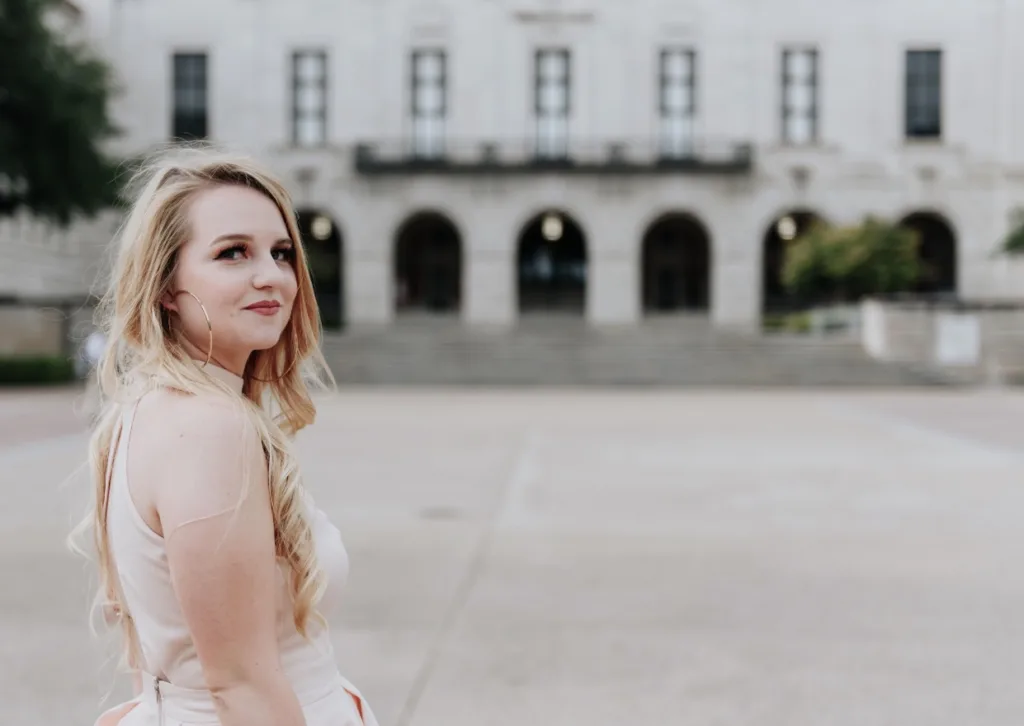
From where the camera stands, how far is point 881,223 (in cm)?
3931

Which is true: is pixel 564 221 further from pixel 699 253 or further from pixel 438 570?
pixel 438 570

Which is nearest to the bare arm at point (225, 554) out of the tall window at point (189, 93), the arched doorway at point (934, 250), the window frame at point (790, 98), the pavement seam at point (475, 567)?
the pavement seam at point (475, 567)

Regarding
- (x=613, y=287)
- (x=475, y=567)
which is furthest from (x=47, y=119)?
(x=475, y=567)

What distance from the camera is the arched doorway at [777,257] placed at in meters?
46.5

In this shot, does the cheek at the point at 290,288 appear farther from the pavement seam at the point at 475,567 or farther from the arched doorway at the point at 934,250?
the arched doorway at the point at 934,250

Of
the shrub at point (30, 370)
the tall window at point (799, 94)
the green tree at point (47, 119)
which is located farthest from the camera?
the tall window at point (799, 94)

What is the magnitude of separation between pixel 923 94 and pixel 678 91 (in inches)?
409

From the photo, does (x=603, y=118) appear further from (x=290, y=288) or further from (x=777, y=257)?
(x=290, y=288)

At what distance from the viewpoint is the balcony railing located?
44688 millimetres

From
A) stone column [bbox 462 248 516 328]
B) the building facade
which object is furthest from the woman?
the building facade

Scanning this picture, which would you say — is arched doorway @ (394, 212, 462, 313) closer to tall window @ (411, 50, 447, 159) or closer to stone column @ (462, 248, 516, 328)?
stone column @ (462, 248, 516, 328)

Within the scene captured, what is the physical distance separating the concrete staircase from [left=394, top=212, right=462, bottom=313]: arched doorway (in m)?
10.8

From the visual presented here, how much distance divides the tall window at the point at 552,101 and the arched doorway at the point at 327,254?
31.9 feet

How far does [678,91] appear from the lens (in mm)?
45781
